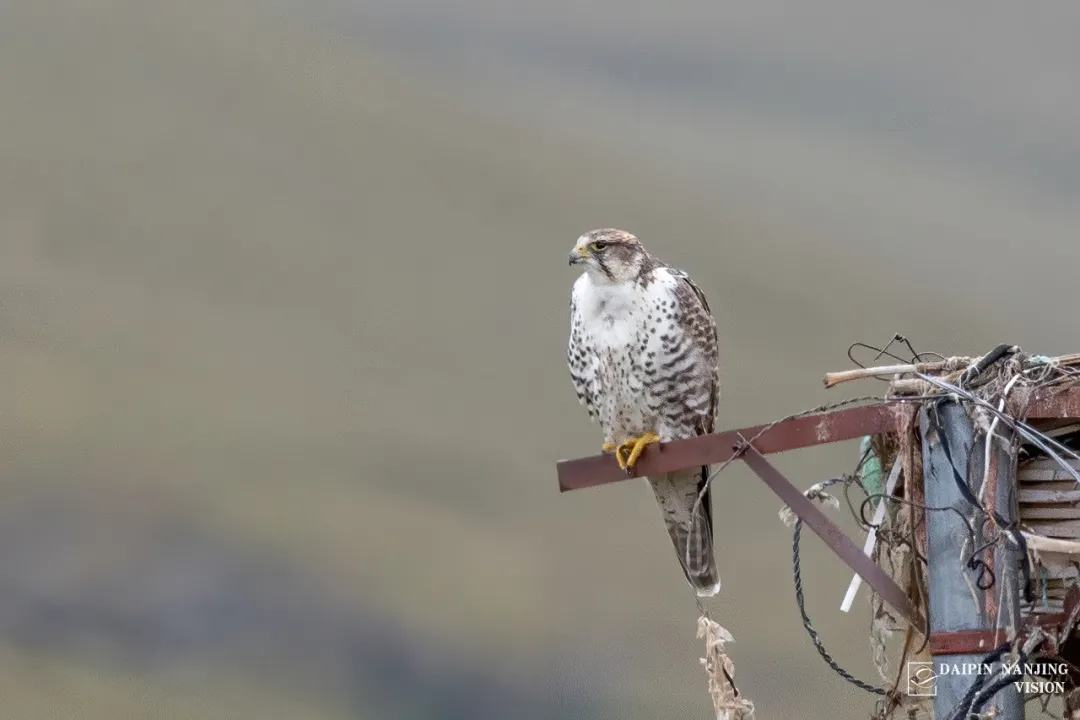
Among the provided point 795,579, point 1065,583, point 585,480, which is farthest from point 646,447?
point 1065,583

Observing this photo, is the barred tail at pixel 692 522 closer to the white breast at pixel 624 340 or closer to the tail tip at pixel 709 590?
the tail tip at pixel 709 590

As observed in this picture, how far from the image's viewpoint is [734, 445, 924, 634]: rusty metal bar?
5.09m

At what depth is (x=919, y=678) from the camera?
5477 millimetres

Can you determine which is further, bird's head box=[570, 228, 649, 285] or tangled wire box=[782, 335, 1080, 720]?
bird's head box=[570, 228, 649, 285]

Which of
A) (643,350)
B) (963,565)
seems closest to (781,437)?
(963,565)

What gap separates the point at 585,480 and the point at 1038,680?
193 centimetres

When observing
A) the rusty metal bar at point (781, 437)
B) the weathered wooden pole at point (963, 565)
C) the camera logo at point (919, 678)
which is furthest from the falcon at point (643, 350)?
the weathered wooden pole at point (963, 565)

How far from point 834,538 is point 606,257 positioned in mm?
2051


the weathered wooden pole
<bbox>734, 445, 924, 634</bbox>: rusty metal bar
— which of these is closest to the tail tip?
<bbox>734, 445, 924, 634</bbox>: rusty metal bar

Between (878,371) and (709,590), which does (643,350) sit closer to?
(709,590)

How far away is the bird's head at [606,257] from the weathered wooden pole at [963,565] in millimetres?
2090

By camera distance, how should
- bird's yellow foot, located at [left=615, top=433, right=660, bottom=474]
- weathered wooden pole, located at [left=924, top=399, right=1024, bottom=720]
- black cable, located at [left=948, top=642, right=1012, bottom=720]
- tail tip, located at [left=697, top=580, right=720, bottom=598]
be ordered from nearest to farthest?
black cable, located at [left=948, top=642, right=1012, bottom=720]
weathered wooden pole, located at [left=924, top=399, right=1024, bottom=720]
bird's yellow foot, located at [left=615, top=433, right=660, bottom=474]
tail tip, located at [left=697, top=580, right=720, bottom=598]

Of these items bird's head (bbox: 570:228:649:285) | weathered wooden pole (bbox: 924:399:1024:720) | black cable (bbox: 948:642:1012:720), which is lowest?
black cable (bbox: 948:642:1012:720)

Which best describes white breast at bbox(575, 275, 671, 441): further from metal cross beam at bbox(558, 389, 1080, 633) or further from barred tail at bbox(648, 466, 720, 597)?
metal cross beam at bbox(558, 389, 1080, 633)
